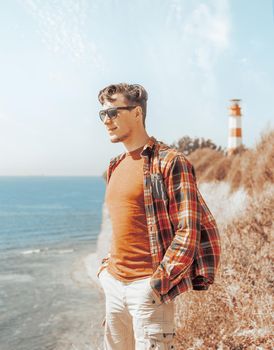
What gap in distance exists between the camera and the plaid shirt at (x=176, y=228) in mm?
2510

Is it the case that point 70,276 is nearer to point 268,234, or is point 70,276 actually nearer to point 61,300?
point 61,300

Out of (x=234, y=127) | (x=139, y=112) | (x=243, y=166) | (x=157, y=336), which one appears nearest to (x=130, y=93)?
(x=139, y=112)

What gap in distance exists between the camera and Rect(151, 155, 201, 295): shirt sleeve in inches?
98.5

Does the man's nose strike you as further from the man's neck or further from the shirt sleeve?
the shirt sleeve

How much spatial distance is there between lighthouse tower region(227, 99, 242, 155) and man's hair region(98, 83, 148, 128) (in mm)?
13790

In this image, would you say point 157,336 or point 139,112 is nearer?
point 157,336

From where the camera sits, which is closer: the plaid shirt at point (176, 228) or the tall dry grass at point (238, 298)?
the plaid shirt at point (176, 228)

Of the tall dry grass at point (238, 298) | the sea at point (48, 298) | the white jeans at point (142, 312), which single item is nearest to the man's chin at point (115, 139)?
the white jeans at point (142, 312)

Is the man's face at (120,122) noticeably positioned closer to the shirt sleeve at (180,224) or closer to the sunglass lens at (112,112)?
the sunglass lens at (112,112)

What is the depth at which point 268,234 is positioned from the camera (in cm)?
609

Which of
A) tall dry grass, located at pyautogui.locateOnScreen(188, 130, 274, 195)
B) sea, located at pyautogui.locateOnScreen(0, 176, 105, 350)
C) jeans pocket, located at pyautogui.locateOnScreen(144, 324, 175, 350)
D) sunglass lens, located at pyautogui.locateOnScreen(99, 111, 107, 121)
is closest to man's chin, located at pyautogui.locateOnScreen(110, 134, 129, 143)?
sunglass lens, located at pyautogui.locateOnScreen(99, 111, 107, 121)

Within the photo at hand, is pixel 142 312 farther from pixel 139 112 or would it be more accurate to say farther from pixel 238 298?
pixel 238 298

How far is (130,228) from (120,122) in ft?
2.22

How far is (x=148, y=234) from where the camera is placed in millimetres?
2691
